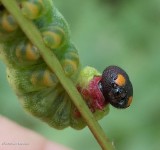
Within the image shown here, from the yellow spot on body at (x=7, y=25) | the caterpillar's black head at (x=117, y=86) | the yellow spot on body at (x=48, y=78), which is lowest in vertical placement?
the caterpillar's black head at (x=117, y=86)

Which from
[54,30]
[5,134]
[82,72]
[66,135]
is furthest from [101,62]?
[54,30]

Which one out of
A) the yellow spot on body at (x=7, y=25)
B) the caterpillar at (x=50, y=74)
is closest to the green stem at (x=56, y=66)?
the caterpillar at (x=50, y=74)

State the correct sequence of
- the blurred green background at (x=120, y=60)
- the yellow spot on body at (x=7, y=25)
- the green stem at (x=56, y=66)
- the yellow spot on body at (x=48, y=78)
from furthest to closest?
the blurred green background at (x=120, y=60)
the yellow spot on body at (x=48, y=78)
the yellow spot on body at (x=7, y=25)
the green stem at (x=56, y=66)

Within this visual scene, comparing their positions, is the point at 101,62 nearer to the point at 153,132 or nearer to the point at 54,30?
the point at 153,132

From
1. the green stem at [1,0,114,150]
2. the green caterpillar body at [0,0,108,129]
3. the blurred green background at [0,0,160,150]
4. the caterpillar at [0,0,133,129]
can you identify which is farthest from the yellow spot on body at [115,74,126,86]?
the blurred green background at [0,0,160,150]

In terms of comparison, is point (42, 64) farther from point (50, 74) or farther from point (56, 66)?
point (56, 66)

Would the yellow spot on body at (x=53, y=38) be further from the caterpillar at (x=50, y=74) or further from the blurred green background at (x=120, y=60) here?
the blurred green background at (x=120, y=60)

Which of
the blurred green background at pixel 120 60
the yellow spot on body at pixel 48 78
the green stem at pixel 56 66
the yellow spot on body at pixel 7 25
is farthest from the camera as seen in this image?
the blurred green background at pixel 120 60

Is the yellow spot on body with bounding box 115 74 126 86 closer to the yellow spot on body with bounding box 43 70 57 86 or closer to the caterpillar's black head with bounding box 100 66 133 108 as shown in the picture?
the caterpillar's black head with bounding box 100 66 133 108
